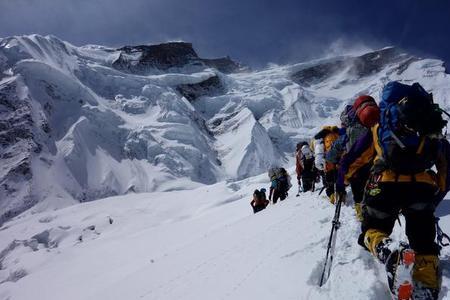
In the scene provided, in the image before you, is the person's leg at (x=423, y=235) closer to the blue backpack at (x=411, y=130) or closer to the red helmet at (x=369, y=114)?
the blue backpack at (x=411, y=130)

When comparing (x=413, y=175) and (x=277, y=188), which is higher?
(x=413, y=175)

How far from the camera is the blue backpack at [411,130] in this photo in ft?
11.3

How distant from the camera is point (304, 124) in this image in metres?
184

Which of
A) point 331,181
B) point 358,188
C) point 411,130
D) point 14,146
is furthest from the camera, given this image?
point 14,146

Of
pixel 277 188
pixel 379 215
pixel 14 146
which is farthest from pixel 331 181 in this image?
pixel 14 146

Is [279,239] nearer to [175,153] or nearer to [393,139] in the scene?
[393,139]

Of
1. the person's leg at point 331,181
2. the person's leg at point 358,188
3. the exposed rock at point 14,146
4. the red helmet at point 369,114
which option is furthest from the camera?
the exposed rock at point 14,146

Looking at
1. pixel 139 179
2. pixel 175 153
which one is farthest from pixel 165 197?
pixel 175 153

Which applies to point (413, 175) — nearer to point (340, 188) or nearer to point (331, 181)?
point (340, 188)

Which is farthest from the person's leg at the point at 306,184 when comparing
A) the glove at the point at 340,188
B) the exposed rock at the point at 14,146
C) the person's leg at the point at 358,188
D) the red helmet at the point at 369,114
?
the exposed rock at the point at 14,146

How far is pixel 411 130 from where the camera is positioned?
3492mm

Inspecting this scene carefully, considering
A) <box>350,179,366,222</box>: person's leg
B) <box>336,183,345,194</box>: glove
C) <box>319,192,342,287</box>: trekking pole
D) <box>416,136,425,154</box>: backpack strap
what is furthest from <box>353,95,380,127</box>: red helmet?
<box>350,179,366,222</box>: person's leg

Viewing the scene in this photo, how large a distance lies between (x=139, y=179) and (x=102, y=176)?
1069 centimetres

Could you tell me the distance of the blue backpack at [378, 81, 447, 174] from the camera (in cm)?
345
